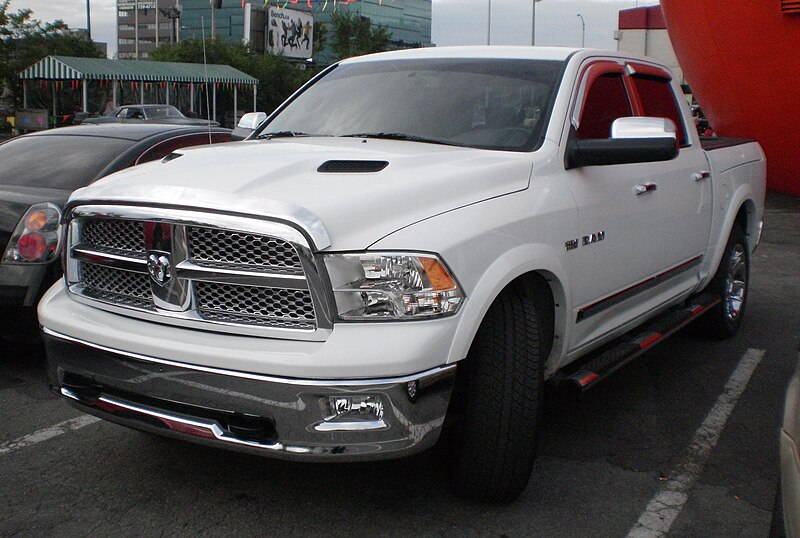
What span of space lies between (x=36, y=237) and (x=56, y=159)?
108 cm

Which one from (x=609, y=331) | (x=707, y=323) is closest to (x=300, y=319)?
(x=609, y=331)

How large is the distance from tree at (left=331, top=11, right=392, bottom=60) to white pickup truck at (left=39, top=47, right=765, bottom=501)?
6688 centimetres

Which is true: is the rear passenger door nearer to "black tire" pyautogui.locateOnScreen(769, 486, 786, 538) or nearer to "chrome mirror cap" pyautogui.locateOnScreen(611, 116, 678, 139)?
"chrome mirror cap" pyautogui.locateOnScreen(611, 116, 678, 139)

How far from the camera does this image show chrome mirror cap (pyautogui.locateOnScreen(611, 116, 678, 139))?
394 cm

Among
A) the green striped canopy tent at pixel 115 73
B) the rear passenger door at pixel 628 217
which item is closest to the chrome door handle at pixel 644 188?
the rear passenger door at pixel 628 217

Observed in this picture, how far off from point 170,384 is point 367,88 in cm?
214

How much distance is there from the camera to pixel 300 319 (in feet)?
10.00

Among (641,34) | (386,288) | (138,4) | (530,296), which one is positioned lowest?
(530,296)

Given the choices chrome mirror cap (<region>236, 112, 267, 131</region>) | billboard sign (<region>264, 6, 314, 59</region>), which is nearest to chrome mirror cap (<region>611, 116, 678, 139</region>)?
chrome mirror cap (<region>236, 112, 267, 131</region>)

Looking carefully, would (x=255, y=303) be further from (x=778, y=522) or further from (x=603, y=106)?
(x=603, y=106)

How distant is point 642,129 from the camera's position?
3.96 meters

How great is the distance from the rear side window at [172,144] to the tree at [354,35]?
6404 cm

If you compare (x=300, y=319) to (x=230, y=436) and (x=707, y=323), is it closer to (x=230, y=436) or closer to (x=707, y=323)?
(x=230, y=436)

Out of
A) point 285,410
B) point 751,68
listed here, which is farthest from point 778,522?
point 751,68
